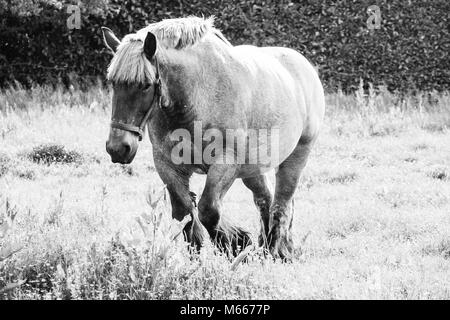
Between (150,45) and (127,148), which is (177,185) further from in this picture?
(150,45)

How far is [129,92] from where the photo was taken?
450cm

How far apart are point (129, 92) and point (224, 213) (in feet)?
5.07

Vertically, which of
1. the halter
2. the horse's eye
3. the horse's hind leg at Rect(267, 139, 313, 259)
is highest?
the horse's eye

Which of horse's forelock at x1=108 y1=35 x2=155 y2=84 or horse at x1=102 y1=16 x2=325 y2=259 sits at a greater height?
horse's forelock at x1=108 y1=35 x2=155 y2=84

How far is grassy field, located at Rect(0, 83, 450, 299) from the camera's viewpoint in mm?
4480

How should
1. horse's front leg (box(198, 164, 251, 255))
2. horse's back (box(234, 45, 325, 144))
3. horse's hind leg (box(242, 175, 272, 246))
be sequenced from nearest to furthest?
horse's front leg (box(198, 164, 251, 255)) < horse's back (box(234, 45, 325, 144)) < horse's hind leg (box(242, 175, 272, 246))

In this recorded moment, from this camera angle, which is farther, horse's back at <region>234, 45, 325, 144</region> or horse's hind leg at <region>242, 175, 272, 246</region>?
horse's hind leg at <region>242, 175, 272, 246</region>

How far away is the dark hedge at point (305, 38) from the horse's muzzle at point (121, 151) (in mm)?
7734

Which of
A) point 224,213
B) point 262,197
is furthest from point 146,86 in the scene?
point 262,197

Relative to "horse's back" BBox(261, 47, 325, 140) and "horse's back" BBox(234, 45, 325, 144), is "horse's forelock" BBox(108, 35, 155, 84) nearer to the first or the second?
"horse's back" BBox(234, 45, 325, 144)

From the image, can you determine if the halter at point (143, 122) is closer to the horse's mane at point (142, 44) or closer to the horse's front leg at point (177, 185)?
the horse's mane at point (142, 44)

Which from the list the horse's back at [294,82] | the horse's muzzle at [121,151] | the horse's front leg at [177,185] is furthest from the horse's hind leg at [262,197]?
the horse's muzzle at [121,151]

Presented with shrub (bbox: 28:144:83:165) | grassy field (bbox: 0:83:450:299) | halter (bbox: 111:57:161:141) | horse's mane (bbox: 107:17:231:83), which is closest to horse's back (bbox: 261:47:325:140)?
grassy field (bbox: 0:83:450:299)

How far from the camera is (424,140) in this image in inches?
378
